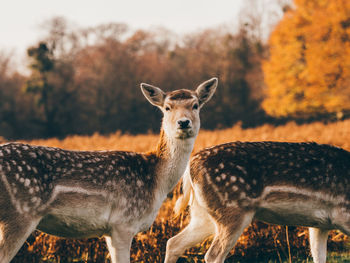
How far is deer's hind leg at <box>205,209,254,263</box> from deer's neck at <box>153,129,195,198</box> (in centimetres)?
64

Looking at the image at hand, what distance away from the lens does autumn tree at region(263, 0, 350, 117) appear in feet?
97.3

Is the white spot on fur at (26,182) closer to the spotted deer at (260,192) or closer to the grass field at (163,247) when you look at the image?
the spotted deer at (260,192)

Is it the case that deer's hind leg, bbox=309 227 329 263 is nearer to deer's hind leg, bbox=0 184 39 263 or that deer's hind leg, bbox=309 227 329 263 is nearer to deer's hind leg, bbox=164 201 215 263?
deer's hind leg, bbox=164 201 215 263

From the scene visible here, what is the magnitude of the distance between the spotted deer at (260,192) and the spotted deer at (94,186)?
0.39 metres

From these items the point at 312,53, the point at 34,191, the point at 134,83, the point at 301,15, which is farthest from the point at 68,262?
the point at 134,83

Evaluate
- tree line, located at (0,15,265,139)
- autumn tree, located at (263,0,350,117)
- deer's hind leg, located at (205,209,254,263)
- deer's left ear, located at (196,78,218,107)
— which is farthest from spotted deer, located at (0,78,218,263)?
tree line, located at (0,15,265,139)

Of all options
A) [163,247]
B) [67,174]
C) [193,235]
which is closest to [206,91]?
[193,235]

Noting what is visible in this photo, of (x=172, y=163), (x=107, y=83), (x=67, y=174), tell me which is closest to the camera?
(x=67, y=174)

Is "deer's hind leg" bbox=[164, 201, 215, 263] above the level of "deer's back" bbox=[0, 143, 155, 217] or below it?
below

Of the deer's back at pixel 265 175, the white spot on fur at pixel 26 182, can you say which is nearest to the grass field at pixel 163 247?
the deer's back at pixel 265 175

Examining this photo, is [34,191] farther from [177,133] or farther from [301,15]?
[301,15]

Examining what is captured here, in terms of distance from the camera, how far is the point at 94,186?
4.48 metres

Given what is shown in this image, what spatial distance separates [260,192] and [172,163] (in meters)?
0.94

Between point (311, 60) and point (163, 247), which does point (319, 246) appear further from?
point (311, 60)
